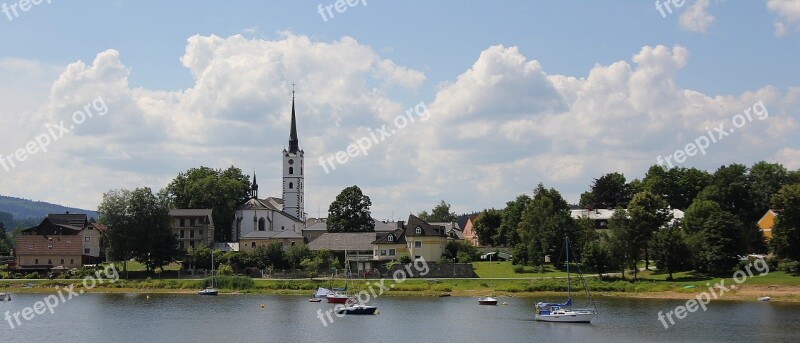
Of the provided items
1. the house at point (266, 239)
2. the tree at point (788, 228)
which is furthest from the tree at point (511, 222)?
the tree at point (788, 228)

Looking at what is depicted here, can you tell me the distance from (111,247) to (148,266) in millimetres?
5574

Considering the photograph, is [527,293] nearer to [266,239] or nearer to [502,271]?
[502,271]

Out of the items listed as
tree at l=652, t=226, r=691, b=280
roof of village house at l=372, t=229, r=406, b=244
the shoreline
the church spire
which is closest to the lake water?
the shoreline

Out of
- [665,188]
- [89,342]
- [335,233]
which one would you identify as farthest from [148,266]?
[665,188]

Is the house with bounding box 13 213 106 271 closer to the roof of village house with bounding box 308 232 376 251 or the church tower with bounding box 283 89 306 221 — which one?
the roof of village house with bounding box 308 232 376 251

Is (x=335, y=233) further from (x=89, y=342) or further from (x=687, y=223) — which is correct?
(x=89, y=342)

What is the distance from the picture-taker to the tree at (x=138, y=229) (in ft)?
370

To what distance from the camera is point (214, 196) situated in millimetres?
151750

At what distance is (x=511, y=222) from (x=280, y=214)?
1742 inches

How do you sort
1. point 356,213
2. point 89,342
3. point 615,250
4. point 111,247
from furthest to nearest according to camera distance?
point 356,213 < point 111,247 < point 615,250 < point 89,342

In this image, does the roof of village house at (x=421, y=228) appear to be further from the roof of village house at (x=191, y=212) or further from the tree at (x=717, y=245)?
the roof of village house at (x=191, y=212)

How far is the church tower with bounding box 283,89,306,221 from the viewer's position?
167m

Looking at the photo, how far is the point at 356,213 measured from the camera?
138 m

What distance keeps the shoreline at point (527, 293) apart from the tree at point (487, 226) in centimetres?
5742
